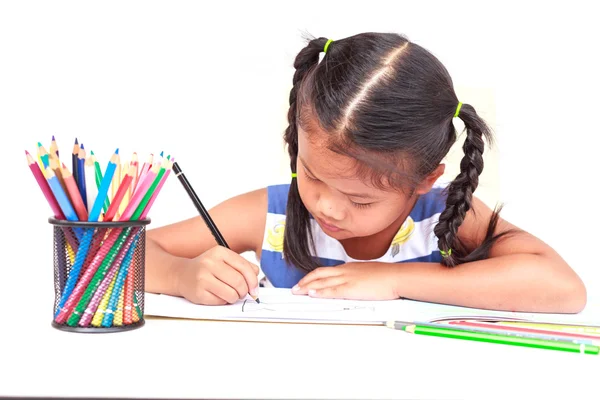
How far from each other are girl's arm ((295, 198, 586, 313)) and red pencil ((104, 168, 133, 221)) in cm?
33

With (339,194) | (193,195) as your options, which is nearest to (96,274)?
(193,195)

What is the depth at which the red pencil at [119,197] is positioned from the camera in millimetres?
706

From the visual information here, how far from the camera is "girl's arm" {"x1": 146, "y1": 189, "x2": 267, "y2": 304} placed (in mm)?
892

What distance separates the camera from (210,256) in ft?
3.05

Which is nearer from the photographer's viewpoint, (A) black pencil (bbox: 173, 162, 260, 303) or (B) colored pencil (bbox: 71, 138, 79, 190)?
(B) colored pencil (bbox: 71, 138, 79, 190)

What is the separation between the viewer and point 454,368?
651 mm

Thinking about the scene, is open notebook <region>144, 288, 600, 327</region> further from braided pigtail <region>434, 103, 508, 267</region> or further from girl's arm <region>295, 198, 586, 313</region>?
braided pigtail <region>434, 103, 508, 267</region>

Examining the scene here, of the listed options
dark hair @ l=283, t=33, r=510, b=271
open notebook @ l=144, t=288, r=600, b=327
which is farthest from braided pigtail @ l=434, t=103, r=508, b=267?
open notebook @ l=144, t=288, r=600, b=327

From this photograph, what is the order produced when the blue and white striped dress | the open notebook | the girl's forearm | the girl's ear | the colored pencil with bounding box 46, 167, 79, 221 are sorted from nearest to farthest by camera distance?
the colored pencil with bounding box 46, 167, 79, 221 → the open notebook → the girl's forearm → the girl's ear → the blue and white striped dress

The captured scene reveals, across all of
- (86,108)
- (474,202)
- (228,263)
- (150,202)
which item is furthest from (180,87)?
(150,202)

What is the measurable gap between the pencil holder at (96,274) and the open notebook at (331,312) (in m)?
0.09

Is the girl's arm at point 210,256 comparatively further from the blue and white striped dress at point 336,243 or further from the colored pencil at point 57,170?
the colored pencil at point 57,170

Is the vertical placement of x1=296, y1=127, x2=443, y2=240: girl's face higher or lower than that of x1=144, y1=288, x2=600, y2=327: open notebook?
higher

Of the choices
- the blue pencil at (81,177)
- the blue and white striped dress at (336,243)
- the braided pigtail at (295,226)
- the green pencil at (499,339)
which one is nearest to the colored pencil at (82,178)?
the blue pencil at (81,177)
